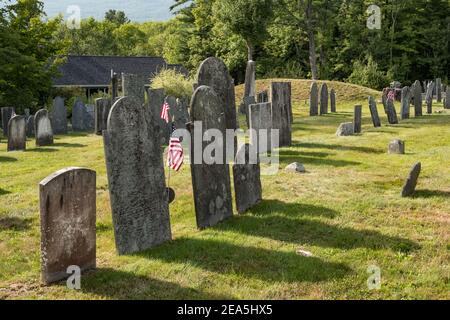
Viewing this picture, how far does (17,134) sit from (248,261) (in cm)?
1300

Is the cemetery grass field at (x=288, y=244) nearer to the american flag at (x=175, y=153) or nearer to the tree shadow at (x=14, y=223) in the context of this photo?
the tree shadow at (x=14, y=223)

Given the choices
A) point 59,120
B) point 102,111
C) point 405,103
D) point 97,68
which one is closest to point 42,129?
point 102,111

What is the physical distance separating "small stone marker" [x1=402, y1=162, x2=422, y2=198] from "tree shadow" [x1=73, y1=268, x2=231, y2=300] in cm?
501

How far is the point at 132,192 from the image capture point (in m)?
6.89

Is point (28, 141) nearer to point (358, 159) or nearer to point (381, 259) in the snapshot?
point (358, 159)

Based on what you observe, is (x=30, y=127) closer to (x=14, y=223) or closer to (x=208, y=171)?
(x=14, y=223)

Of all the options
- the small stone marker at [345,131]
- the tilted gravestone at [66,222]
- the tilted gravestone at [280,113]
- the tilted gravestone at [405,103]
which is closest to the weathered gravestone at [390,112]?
the tilted gravestone at [405,103]

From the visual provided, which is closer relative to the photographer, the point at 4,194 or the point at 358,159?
the point at 4,194

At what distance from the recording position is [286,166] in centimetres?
1211

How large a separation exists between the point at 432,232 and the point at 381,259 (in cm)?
140

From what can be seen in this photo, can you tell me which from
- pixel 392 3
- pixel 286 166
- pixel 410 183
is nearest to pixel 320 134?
pixel 286 166

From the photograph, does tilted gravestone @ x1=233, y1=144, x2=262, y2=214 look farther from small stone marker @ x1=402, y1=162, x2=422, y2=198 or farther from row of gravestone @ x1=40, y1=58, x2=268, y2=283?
small stone marker @ x1=402, y1=162, x2=422, y2=198

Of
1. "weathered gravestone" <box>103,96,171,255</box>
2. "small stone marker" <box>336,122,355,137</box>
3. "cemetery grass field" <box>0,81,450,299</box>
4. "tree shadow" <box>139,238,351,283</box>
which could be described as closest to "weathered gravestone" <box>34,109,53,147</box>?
"cemetery grass field" <box>0,81,450,299</box>

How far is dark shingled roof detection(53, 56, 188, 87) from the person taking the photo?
4319 cm
